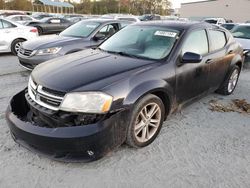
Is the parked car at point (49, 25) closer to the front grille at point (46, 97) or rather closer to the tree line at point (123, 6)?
the front grille at point (46, 97)

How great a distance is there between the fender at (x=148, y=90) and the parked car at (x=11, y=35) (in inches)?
294

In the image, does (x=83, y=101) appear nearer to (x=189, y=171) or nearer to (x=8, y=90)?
(x=189, y=171)

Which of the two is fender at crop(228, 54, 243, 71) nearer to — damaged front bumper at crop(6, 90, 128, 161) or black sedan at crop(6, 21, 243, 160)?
black sedan at crop(6, 21, 243, 160)

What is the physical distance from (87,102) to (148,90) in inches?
29.8

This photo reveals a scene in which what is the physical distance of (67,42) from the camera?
609cm

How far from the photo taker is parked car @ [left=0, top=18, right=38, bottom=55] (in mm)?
8695

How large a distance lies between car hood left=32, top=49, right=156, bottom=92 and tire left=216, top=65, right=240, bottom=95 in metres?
2.43

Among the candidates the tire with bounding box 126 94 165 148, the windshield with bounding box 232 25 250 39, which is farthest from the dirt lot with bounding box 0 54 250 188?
the windshield with bounding box 232 25 250 39

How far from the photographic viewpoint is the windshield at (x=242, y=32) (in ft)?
30.1

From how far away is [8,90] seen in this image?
499 centimetres

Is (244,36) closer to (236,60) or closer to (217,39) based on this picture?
(236,60)

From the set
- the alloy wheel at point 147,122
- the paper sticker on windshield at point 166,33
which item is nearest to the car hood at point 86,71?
the alloy wheel at point 147,122

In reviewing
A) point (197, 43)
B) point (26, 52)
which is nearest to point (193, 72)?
point (197, 43)

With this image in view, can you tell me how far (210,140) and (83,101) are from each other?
1868 mm
